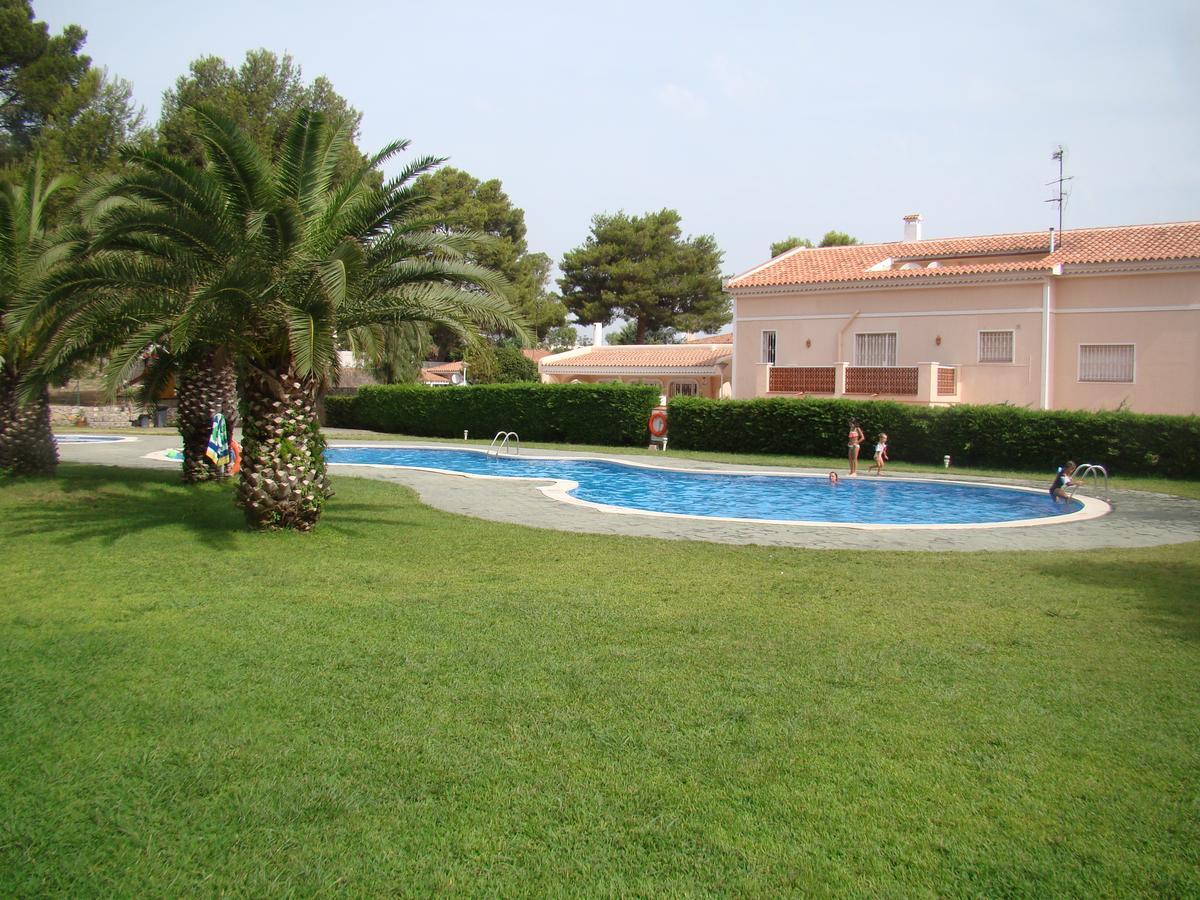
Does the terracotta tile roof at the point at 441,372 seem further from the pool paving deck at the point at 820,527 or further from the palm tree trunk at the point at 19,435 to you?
the palm tree trunk at the point at 19,435

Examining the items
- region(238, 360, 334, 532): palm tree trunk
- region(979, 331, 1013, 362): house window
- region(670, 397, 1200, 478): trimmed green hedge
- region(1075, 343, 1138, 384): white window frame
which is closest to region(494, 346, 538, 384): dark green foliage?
region(670, 397, 1200, 478): trimmed green hedge

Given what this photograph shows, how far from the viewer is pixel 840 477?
22.8 meters

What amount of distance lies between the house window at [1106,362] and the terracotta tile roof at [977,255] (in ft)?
8.76

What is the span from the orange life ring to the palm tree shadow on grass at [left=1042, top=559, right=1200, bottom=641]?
61.4ft

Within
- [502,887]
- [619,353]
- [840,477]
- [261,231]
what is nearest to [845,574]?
[502,887]

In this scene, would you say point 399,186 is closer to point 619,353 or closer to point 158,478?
point 158,478

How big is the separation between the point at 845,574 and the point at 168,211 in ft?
28.8

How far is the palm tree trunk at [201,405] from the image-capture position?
16.7 metres

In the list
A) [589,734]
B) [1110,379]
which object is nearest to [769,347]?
[1110,379]

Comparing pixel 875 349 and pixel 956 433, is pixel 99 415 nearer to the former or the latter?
pixel 875 349

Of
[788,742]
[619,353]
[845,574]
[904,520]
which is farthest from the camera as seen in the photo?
[619,353]

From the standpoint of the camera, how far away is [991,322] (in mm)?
30734

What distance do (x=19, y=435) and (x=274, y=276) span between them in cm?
757

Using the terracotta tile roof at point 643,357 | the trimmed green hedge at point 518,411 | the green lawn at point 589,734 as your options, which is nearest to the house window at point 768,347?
the trimmed green hedge at point 518,411
